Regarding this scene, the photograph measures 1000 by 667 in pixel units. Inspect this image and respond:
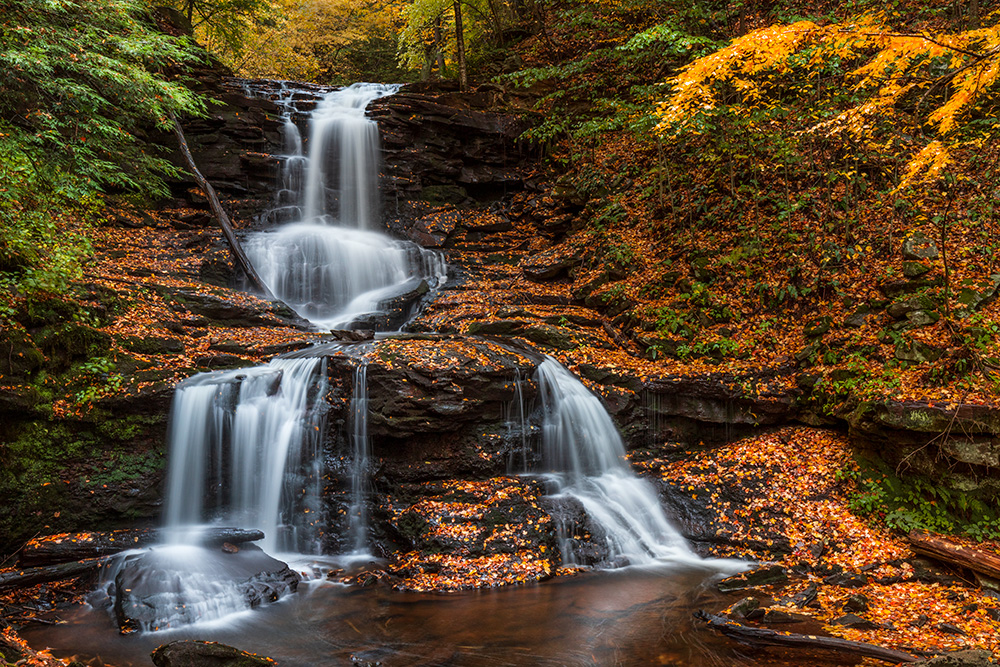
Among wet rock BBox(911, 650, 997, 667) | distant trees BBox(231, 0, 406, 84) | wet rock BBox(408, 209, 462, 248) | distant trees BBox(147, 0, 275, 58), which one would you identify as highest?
distant trees BBox(231, 0, 406, 84)

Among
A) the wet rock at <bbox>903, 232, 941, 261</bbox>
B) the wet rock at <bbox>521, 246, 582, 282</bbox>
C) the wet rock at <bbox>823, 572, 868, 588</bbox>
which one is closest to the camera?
the wet rock at <bbox>823, 572, 868, 588</bbox>

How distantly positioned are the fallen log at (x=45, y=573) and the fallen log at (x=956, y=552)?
953cm

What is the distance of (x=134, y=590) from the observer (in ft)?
18.9

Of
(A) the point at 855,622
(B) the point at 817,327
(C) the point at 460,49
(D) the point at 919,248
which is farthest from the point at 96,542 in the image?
(C) the point at 460,49

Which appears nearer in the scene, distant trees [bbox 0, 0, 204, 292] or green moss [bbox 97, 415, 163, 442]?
distant trees [bbox 0, 0, 204, 292]

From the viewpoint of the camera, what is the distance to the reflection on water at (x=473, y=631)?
4980 mm

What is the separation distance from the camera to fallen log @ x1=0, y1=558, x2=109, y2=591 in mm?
5809

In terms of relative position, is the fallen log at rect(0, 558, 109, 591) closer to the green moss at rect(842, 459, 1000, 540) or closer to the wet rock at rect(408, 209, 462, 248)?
the green moss at rect(842, 459, 1000, 540)

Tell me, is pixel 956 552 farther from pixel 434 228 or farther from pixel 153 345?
pixel 434 228

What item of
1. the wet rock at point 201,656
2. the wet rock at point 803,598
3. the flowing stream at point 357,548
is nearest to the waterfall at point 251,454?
the flowing stream at point 357,548

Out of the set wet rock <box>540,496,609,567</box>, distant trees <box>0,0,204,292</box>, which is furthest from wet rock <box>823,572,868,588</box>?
distant trees <box>0,0,204,292</box>

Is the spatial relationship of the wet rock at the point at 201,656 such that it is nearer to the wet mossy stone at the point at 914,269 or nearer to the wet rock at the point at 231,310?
the wet rock at the point at 231,310

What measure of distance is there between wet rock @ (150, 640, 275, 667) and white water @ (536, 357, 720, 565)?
3.98 meters

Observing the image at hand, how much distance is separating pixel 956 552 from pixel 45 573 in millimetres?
10027
